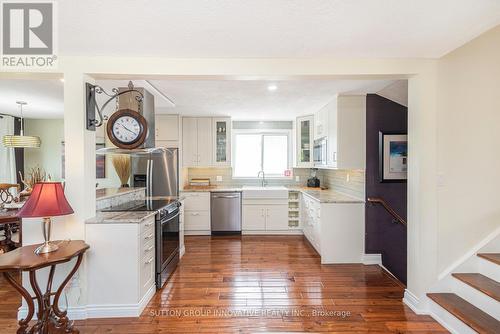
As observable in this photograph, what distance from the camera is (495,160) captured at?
7.70 feet

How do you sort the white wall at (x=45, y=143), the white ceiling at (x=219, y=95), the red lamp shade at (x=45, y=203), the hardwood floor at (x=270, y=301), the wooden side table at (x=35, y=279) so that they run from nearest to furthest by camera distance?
the wooden side table at (x=35, y=279)
the red lamp shade at (x=45, y=203)
the hardwood floor at (x=270, y=301)
the white ceiling at (x=219, y=95)
the white wall at (x=45, y=143)

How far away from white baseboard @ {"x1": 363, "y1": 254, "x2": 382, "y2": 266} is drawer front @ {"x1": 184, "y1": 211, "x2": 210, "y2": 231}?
9.22ft

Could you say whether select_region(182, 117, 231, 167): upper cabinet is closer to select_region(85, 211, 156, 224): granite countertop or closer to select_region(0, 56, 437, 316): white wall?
select_region(85, 211, 156, 224): granite countertop

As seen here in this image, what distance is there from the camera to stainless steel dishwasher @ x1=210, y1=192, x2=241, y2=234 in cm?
500

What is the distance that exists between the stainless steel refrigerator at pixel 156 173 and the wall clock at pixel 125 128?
91cm

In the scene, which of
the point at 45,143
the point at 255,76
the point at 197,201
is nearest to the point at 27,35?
the point at 255,76

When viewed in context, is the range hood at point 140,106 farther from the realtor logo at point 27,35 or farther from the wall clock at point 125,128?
the realtor logo at point 27,35

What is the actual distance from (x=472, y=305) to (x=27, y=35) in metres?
4.16

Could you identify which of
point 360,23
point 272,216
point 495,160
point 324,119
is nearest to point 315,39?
point 360,23

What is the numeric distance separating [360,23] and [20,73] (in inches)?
113

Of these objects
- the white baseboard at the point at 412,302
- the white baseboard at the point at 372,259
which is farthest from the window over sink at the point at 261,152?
the white baseboard at the point at 412,302

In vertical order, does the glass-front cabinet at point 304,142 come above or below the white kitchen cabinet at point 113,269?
above

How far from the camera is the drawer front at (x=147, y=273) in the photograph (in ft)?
8.18

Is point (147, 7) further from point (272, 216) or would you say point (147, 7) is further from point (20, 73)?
point (272, 216)
